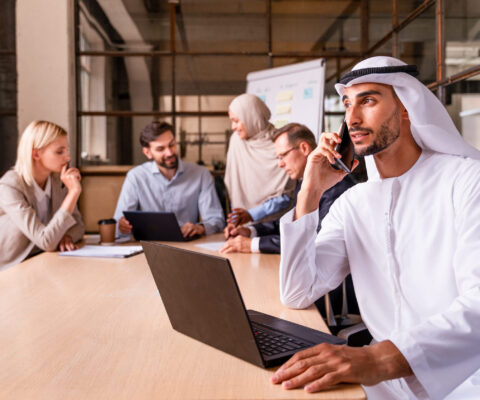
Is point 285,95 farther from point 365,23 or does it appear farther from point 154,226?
point 154,226

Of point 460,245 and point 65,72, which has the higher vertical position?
point 65,72

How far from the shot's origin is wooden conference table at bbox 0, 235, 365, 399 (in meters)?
0.97

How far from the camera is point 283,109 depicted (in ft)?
16.6

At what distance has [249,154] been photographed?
14.6ft

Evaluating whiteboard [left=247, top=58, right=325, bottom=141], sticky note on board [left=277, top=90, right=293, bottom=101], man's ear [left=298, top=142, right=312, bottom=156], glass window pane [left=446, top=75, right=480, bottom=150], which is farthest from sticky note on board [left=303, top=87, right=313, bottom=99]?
man's ear [left=298, top=142, right=312, bottom=156]

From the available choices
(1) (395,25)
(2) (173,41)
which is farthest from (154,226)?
(2) (173,41)

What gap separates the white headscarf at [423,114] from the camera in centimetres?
156

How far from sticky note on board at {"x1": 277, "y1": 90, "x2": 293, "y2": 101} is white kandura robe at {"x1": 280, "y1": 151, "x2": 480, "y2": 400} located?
11.0 ft

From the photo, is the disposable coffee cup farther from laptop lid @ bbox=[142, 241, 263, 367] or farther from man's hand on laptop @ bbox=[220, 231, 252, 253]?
laptop lid @ bbox=[142, 241, 263, 367]

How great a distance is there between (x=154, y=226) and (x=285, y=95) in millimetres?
2603

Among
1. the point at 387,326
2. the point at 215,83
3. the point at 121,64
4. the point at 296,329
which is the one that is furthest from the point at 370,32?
the point at 296,329

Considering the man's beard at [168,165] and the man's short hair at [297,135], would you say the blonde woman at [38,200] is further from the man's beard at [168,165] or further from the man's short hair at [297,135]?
the man's short hair at [297,135]

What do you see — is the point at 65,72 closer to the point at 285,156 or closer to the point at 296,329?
the point at 285,156

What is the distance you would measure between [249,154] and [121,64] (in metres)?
2.15
